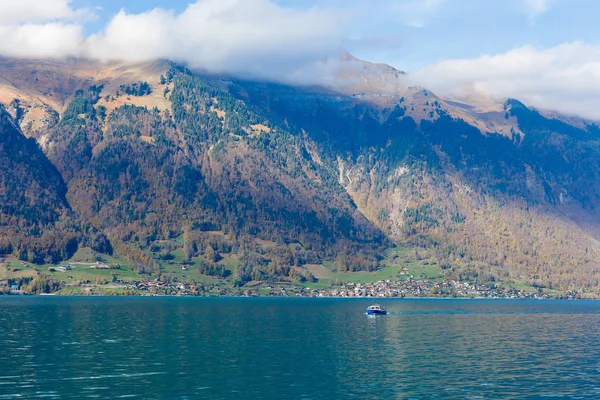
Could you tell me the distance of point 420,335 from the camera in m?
193

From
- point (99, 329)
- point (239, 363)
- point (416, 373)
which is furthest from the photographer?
point (99, 329)

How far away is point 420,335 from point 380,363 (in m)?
57.5

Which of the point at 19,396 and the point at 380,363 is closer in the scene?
the point at 19,396

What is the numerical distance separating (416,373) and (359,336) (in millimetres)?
67146

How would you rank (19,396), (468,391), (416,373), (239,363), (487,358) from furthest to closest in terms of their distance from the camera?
(487,358), (239,363), (416,373), (468,391), (19,396)

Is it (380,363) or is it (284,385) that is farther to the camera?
(380,363)

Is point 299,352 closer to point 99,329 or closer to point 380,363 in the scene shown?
point 380,363

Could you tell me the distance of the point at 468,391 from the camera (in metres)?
Answer: 109

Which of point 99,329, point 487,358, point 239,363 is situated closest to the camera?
point 239,363

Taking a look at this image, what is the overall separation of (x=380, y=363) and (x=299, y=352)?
21.7 meters

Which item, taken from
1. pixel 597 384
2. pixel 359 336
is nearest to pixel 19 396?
pixel 597 384

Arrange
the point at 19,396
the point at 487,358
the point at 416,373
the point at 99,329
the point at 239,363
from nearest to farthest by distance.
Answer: the point at 19,396 < the point at 416,373 < the point at 239,363 < the point at 487,358 < the point at 99,329

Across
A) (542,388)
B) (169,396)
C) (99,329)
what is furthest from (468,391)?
(99,329)

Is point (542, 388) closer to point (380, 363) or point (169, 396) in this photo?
point (380, 363)
